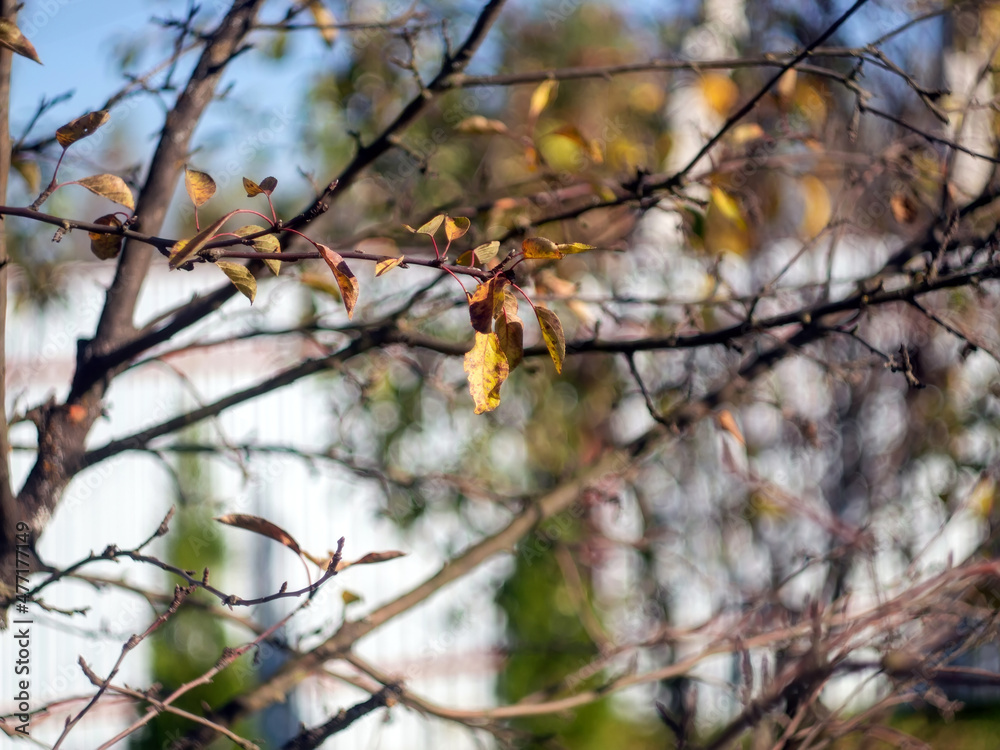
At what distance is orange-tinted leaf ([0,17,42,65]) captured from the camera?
1000 mm

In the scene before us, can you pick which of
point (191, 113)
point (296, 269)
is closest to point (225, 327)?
point (296, 269)

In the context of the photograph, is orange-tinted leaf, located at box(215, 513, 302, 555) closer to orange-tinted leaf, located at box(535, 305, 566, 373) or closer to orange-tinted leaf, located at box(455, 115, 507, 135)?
orange-tinted leaf, located at box(535, 305, 566, 373)

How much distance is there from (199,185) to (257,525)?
1.46ft

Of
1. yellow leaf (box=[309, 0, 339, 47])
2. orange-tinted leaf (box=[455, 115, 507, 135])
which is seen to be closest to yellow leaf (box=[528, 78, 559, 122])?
orange-tinted leaf (box=[455, 115, 507, 135])

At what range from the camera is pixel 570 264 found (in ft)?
12.7

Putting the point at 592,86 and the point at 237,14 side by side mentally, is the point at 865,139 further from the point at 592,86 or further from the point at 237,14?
the point at 237,14

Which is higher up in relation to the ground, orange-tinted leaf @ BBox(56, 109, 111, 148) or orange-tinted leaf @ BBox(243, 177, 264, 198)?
orange-tinted leaf @ BBox(56, 109, 111, 148)

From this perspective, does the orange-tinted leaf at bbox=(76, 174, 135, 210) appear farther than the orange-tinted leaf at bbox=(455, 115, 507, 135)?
No

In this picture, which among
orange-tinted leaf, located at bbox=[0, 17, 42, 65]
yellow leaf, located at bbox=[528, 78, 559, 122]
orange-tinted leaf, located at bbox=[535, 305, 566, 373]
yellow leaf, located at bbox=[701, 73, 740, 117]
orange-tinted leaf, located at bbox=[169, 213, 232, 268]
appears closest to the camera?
orange-tinted leaf, located at bbox=[169, 213, 232, 268]

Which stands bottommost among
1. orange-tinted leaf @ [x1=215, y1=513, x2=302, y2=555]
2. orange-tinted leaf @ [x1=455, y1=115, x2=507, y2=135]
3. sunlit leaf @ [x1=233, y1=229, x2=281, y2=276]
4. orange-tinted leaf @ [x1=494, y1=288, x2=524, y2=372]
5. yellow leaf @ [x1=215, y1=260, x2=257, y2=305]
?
orange-tinted leaf @ [x1=215, y1=513, x2=302, y2=555]

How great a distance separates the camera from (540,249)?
895mm

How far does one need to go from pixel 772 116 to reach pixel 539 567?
2.58 meters

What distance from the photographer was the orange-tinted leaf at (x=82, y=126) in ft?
2.97

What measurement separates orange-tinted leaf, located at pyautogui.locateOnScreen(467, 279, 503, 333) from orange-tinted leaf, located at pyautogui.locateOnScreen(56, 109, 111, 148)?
0.47m
